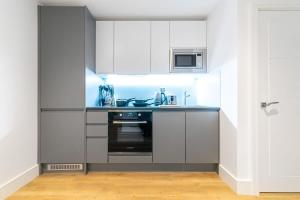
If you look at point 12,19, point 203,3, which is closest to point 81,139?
point 12,19

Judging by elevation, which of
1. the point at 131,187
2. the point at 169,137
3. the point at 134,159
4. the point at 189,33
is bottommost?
the point at 131,187

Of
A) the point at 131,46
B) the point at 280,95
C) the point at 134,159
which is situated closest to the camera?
the point at 280,95

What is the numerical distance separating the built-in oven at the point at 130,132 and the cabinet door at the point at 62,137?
41cm

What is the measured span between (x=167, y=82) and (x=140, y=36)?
2.89 feet

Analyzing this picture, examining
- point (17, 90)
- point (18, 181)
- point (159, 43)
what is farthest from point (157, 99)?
point (18, 181)

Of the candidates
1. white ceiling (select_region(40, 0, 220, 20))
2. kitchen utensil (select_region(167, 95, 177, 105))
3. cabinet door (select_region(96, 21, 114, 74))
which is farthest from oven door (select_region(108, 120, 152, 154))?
white ceiling (select_region(40, 0, 220, 20))

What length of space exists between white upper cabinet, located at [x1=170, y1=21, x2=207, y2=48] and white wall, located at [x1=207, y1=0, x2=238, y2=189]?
0.31 meters

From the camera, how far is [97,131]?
319cm

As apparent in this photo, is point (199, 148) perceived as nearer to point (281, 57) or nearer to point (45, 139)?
point (281, 57)

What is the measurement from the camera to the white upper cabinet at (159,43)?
3594 mm

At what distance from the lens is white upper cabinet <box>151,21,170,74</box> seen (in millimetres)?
3594

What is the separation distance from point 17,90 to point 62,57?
744mm

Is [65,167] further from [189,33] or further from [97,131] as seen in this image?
[189,33]

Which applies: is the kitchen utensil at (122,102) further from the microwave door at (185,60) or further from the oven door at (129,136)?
the microwave door at (185,60)
